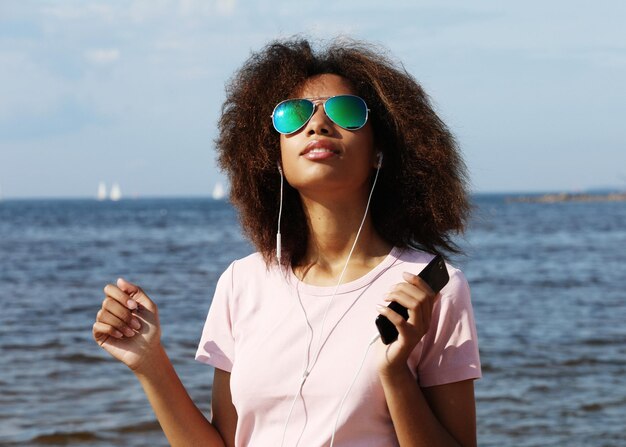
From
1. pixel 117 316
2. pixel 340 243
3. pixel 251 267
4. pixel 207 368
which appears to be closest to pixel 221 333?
pixel 251 267

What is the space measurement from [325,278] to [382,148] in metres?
0.42

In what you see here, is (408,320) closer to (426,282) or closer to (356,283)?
(426,282)

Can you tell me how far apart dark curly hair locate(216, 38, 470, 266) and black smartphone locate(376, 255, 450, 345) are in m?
0.35

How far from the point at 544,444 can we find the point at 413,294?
578cm

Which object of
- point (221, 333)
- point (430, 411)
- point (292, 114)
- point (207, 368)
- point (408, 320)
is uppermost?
point (292, 114)

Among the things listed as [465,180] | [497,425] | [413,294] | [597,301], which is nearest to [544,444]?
[497,425]

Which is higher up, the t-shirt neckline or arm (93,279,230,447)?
the t-shirt neckline

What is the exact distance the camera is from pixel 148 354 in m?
2.87

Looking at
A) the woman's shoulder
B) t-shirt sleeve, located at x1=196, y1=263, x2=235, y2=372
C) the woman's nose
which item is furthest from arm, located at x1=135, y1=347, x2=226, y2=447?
the woman's nose

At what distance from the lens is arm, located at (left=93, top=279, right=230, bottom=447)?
2779 millimetres

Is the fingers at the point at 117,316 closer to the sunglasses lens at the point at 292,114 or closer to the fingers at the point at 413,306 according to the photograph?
the sunglasses lens at the point at 292,114

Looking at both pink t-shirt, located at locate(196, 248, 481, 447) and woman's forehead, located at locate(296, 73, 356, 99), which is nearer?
pink t-shirt, located at locate(196, 248, 481, 447)

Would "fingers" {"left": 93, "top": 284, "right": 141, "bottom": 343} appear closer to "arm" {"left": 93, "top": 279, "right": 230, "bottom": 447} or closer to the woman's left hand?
"arm" {"left": 93, "top": 279, "right": 230, "bottom": 447}

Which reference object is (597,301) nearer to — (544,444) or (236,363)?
(544,444)
